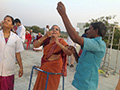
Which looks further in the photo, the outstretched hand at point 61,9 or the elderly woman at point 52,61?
the elderly woman at point 52,61

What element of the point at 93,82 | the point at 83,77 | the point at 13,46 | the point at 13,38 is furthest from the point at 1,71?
the point at 93,82

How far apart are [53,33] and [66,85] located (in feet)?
6.63

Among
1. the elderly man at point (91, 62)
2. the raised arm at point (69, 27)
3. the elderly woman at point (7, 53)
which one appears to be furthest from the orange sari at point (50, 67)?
the raised arm at point (69, 27)

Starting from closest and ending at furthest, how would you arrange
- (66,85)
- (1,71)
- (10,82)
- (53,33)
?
(1,71) < (10,82) < (53,33) < (66,85)

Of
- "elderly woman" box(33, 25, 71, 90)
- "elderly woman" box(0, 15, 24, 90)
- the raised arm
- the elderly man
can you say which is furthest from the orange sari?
the raised arm

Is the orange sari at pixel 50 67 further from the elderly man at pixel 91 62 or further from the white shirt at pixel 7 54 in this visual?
the elderly man at pixel 91 62

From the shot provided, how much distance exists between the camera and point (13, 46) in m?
1.91

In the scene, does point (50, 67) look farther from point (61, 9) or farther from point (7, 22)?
point (61, 9)

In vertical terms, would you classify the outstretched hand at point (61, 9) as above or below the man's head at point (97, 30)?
above

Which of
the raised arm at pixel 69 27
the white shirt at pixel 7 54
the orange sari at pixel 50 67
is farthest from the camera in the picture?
the orange sari at pixel 50 67

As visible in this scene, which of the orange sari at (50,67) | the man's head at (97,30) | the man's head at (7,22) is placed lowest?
the orange sari at (50,67)

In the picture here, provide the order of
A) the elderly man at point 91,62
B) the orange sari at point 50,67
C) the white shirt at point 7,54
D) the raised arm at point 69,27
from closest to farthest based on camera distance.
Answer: the raised arm at point 69,27
the elderly man at point 91,62
the white shirt at point 7,54
the orange sari at point 50,67

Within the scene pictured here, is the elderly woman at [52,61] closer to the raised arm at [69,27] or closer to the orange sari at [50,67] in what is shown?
the orange sari at [50,67]

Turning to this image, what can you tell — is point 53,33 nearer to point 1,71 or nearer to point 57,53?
point 57,53
